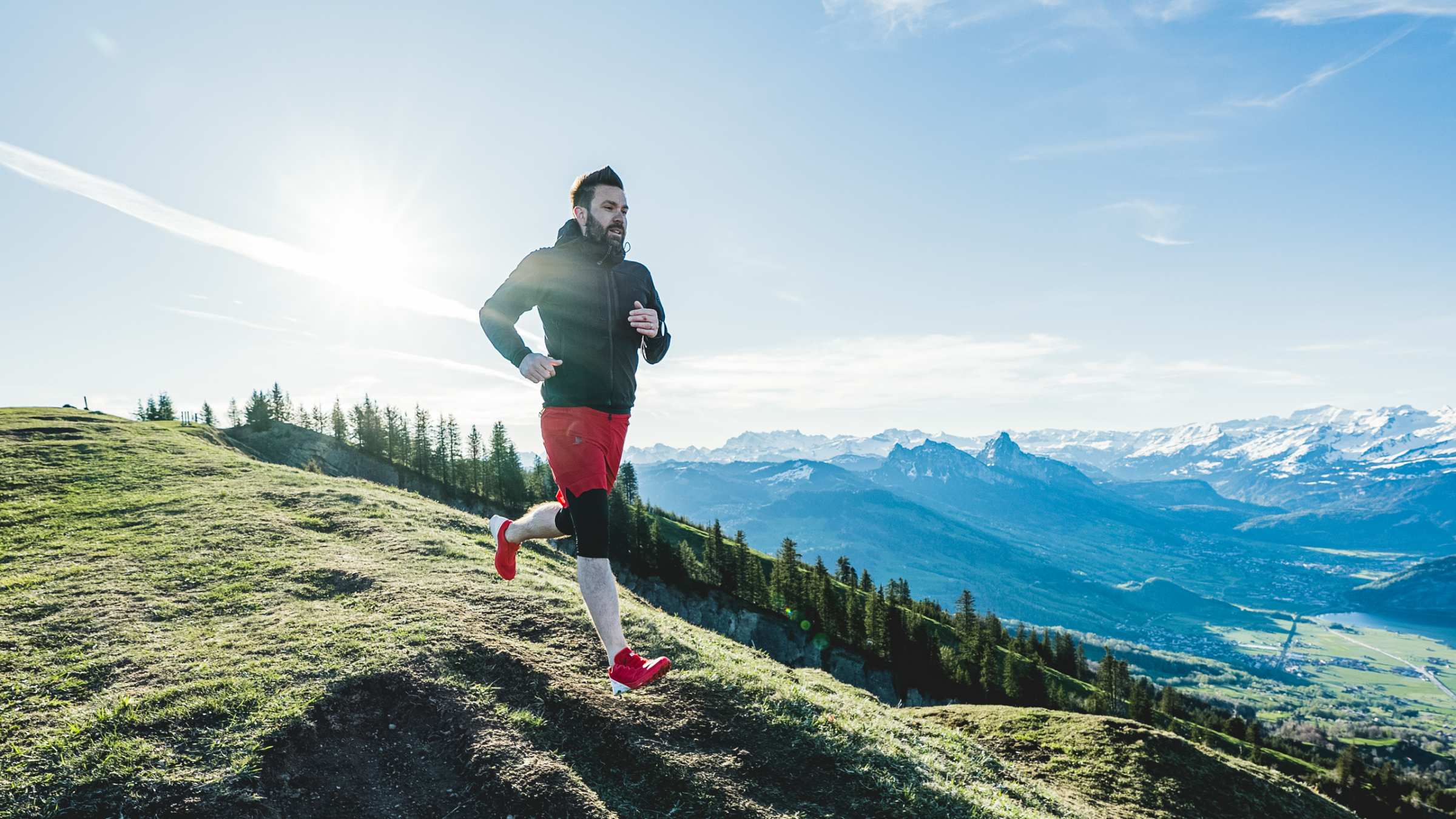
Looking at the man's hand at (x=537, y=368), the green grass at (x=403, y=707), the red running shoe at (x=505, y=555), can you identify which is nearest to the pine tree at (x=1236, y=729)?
the green grass at (x=403, y=707)

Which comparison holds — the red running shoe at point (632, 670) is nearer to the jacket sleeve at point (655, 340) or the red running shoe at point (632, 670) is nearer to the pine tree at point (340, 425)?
the jacket sleeve at point (655, 340)

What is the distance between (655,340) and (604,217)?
4.79 ft

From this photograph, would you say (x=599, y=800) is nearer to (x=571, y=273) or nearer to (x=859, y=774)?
(x=859, y=774)

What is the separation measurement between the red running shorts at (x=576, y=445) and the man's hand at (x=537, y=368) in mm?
506

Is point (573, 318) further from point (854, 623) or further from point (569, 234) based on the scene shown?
point (854, 623)

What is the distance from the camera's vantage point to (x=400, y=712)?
810 cm

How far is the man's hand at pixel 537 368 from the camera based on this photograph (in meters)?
6.05

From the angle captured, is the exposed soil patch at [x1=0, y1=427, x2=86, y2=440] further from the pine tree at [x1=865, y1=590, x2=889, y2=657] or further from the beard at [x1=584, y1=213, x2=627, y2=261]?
the pine tree at [x1=865, y1=590, x2=889, y2=657]

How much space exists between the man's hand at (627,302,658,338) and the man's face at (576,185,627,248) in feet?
2.61

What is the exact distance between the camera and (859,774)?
830 centimetres

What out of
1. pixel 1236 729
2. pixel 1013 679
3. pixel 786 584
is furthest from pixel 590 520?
pixel 1236 729

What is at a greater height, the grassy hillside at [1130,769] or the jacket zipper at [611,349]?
the jacket zipper at [611,349]

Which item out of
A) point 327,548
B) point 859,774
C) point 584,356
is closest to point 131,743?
point 584,356

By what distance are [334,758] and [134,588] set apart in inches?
408
